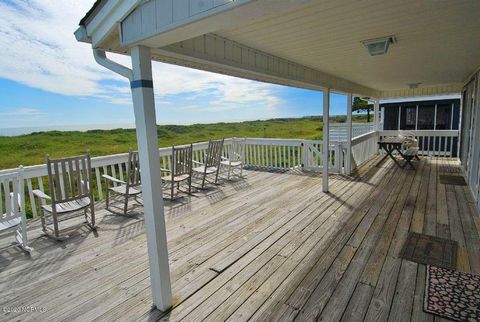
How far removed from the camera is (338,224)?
3.70 m

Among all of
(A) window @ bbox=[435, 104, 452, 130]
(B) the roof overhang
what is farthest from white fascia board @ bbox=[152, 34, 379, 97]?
(A) window @ bbox=[435, 104, 452, 130]

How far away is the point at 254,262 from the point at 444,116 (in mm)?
11706

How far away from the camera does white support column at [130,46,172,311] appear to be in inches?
73.6

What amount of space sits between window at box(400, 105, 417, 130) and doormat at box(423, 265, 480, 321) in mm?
10471

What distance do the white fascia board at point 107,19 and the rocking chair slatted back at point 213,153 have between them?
3558 mm

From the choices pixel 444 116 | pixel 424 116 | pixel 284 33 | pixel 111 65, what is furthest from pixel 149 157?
pixel 444 116

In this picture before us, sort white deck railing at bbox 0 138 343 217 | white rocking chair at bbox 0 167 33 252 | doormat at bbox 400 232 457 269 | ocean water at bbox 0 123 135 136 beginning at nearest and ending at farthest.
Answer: doormat at bbox 400 232 457 269
white rocking chair at bbox 0 167 33 252
white deck railing at bbox 0 138 343 217
ocean water at bbox 0 123 135 136

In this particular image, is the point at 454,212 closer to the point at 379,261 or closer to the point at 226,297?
the point at 379,261

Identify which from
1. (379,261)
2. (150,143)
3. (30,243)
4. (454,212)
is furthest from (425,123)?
(30,243)

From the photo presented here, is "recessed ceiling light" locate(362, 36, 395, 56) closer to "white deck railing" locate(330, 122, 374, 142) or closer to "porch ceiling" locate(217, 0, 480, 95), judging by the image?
"porch ceiling" locate(217, 0, 480, 95)

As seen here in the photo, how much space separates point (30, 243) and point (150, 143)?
103 inches

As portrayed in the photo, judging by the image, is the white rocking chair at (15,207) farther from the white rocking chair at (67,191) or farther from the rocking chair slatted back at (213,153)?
the rocking chair slatted back at (213,153)

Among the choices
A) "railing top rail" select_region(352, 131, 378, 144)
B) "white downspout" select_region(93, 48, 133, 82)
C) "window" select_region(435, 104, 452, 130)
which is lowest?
"railing top rail" select_region(352, 131, 378, 144)

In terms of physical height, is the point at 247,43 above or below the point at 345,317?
above
